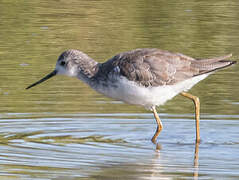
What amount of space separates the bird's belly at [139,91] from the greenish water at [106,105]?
2.19 ft

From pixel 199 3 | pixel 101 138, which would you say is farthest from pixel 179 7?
pixel 101 138

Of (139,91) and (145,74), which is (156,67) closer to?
(145,74)

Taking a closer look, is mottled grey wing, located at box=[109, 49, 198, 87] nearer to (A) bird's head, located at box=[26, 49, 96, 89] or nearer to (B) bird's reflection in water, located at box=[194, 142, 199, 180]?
(A) bird's head, located at box=[26, 49, 96, 89]

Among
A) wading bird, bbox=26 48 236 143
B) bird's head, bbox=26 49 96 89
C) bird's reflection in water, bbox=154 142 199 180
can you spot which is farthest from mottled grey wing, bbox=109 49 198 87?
bird's reflection in water, bbox=154 142 199 180

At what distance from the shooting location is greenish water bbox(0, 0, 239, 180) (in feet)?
32.8

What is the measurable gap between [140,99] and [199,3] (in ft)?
45.0

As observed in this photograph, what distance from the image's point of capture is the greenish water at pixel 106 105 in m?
9.99

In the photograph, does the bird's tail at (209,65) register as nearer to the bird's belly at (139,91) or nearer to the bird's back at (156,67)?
the bird's back at (156,67)

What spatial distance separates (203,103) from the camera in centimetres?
1369

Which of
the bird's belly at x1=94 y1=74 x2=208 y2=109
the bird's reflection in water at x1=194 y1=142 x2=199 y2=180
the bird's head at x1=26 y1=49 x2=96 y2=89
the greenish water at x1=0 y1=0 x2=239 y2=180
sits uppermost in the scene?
the bird's head at x1=26 y1=49 x2=96 y2=89

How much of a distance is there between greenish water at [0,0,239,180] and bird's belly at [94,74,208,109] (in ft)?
2.19

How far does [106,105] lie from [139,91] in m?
2.61

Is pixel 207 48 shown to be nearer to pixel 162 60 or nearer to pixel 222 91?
pixel 222 91

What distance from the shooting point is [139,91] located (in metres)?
11.1
